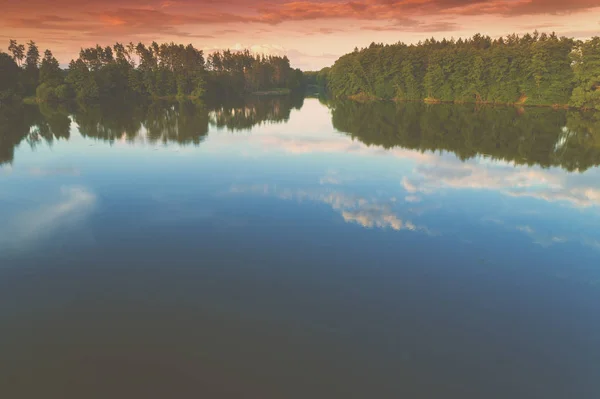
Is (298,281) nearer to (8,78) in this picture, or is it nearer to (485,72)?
(485,72)

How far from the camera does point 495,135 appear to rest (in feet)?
153

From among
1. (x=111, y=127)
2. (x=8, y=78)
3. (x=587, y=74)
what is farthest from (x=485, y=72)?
→ (x=8, y=78)

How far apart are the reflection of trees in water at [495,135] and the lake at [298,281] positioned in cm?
558

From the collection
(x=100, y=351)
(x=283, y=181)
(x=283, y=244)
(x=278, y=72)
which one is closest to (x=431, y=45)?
(x=278, y=72)

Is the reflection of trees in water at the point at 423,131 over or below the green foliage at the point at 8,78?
below

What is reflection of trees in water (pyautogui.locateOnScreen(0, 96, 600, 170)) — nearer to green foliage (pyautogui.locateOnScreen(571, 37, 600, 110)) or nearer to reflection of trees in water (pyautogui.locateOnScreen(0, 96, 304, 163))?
reflection of trees in water (pyautogui.locateOnScreen(0, 96, 304, 163))

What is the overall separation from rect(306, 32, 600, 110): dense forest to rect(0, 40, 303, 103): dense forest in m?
49.0

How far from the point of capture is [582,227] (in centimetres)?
1919

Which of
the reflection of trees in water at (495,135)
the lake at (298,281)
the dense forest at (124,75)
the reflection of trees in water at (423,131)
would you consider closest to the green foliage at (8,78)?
the dense forest at (124,75)

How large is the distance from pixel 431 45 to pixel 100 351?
5386 inches

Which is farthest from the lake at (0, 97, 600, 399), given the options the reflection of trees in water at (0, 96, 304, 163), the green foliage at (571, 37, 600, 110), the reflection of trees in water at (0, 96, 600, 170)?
the green foliage at (571, 37, 600, 110)

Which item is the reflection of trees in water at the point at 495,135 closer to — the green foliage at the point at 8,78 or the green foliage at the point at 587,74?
the green foliage at the point at 587,74

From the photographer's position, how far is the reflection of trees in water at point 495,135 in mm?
36125

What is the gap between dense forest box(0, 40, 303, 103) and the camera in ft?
332
